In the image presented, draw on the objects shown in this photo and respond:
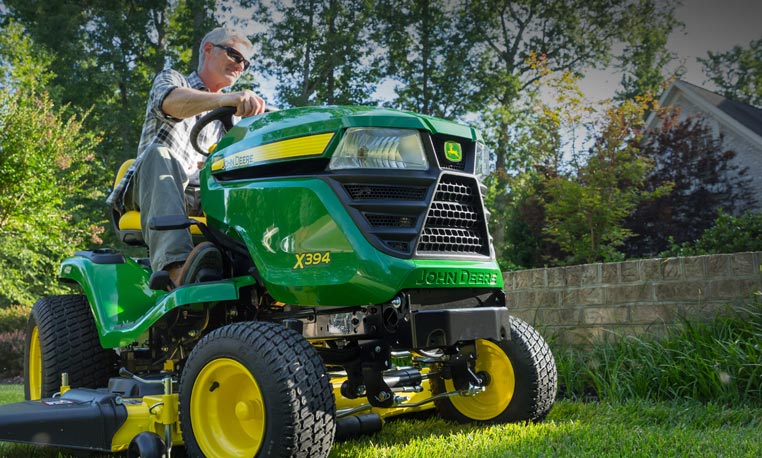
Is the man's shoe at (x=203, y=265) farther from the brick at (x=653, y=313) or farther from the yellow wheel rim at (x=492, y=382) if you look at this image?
the brick at (x=653, y=313)

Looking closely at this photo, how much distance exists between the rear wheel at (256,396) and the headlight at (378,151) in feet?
2.06

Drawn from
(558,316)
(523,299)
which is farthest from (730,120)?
(558,316)

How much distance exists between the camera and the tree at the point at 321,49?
2156 centimetres

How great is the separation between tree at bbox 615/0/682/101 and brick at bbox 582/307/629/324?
20.4 meters

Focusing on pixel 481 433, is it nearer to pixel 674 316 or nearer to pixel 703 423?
pixel 703 423

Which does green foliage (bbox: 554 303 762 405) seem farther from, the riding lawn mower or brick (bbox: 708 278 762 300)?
the riding lawn mower

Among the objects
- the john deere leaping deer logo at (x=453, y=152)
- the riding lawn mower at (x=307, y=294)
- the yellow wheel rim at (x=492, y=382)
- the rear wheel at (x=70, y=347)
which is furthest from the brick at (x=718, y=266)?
the rear wheel at (x=70, y=347)

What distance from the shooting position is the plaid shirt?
3.52m

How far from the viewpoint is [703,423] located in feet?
11.8

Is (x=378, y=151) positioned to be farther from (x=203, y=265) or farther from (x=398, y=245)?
(x=203, y=265)

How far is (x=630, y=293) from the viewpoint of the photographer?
5.23 metres

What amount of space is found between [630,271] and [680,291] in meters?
0.39

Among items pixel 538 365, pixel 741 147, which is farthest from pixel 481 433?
pixel 741 147

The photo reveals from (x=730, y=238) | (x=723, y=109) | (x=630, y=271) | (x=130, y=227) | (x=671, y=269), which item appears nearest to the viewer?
(x=130, y=227)
